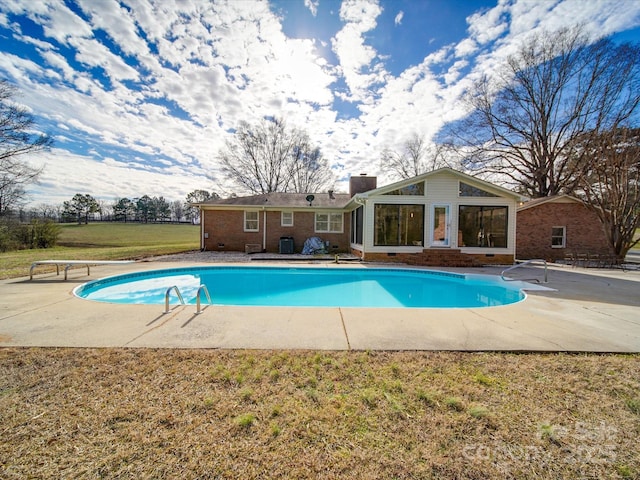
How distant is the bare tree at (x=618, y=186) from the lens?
13141 mm

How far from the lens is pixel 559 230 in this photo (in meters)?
16.0

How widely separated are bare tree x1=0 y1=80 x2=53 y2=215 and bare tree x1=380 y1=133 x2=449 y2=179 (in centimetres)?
3018

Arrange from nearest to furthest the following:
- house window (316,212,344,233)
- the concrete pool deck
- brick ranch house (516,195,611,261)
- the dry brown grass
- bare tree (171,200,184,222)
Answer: the dry brown grass, the concrete pool deck, brick ranch house (516,195,611,261), house window (316,212,344,233), bare tree (171,200,184,222)

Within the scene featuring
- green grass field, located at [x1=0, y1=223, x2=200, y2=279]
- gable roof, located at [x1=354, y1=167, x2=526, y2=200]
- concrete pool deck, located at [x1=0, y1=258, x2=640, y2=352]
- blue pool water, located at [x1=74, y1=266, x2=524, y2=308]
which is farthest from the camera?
gable roof, located at [x1=354, y1=167, x2=526, y2=200]

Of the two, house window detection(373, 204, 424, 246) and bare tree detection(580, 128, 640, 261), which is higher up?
bare tree detection(580, 128, 640, 261)

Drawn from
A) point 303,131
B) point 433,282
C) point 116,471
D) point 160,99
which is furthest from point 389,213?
point 303,131

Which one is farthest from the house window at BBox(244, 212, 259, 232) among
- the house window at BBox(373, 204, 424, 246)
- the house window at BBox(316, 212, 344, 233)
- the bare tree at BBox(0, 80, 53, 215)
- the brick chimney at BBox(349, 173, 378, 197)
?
the bare tree at BBox(0, 80, 53, 215)

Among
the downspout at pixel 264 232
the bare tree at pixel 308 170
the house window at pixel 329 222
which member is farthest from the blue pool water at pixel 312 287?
the bare tree at pixel 308 170

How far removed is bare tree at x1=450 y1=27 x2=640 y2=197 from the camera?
17734 mm

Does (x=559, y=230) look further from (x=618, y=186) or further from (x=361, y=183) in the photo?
(x=361, y=183)

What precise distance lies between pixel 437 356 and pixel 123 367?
145 inches

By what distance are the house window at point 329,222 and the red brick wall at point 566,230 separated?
10847mm

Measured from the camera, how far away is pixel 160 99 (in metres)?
14.6

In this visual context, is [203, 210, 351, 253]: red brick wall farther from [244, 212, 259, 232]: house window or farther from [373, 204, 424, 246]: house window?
[373, 204, 424, 246]: house window
